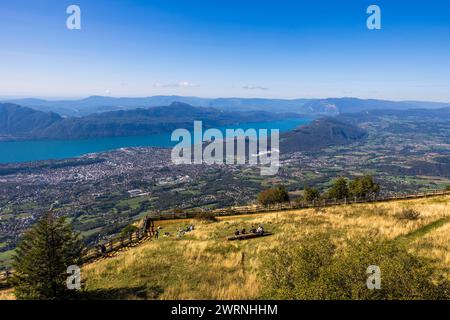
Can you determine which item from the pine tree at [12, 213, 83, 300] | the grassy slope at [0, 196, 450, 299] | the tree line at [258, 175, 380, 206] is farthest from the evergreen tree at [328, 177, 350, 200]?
the pine tree at [12, 213, 83, 300]

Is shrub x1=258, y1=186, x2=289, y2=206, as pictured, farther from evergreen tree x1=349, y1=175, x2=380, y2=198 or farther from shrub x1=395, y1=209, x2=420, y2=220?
shrub x1=395, y1=209, x2=420, y2=220

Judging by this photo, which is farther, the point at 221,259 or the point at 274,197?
the point at 274,197

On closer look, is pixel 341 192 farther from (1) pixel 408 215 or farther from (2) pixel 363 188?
(1) pixel 408 215

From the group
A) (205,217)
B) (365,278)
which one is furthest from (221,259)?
(205,217)

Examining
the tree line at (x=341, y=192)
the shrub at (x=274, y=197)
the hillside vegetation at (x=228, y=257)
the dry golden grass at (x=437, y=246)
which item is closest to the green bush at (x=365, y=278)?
the hillside vegetation at (x=228, y=257)
